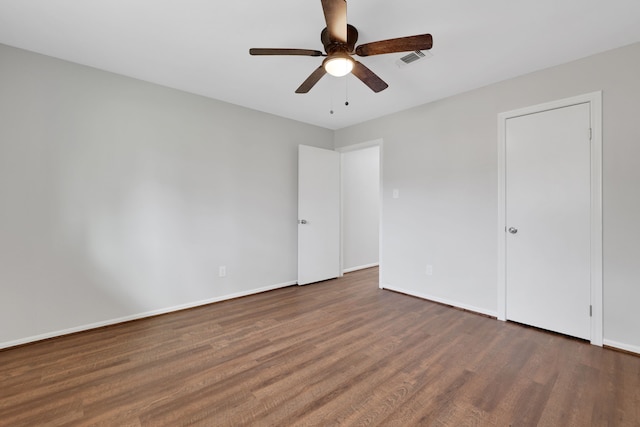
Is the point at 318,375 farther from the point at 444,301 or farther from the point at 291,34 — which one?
the point at 291,34

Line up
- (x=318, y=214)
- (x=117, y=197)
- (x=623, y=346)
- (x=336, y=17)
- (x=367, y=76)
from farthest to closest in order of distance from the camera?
1. (x=318, y=214)
2. (x=117, y=197)
3. (x=623, y=346)
4. (x=367, y=76)
5. (x=336, y=17)

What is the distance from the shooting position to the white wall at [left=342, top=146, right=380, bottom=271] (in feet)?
16.1

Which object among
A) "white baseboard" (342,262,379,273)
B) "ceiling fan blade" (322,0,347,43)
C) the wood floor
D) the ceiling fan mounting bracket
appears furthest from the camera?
"white baseboard" (342,262,379,273)

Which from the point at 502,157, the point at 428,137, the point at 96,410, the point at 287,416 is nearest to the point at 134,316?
the point at 96,410

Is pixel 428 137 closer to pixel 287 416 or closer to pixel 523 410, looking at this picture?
pixel 523 410

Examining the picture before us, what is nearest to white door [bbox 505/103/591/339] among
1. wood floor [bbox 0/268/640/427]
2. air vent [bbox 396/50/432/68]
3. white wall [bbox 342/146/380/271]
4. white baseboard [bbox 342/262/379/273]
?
wood floor [bbox 0/268/640/427]

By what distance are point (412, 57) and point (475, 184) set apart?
60.3 inches

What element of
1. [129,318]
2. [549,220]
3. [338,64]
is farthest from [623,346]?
[129,318]

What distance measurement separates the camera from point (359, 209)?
5148 mm

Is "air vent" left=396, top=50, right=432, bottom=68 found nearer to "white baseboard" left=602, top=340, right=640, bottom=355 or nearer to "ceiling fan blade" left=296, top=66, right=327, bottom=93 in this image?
"ceiling fan blade" left=296, top=66, right=327, bottom=93

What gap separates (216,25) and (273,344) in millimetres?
2537

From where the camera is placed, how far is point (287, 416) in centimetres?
151

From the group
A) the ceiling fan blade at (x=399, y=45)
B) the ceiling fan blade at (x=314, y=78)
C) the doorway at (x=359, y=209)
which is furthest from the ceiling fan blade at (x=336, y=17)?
the doorway at (x=359, y=209)

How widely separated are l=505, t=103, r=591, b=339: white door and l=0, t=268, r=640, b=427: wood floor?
0.24m
